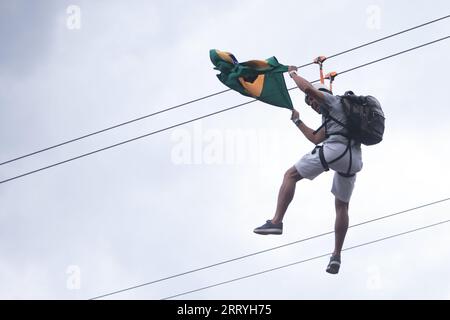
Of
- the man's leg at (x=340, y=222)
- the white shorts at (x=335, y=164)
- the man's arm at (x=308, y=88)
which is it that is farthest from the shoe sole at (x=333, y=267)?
the man's arm at (x=308, y=88)

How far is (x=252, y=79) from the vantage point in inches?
781

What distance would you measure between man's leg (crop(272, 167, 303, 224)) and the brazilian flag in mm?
1052

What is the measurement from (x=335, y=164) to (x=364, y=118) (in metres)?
0.75

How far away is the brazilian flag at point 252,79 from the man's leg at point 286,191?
1.05m

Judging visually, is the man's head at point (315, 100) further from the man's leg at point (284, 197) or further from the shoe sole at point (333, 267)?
the shoe sole at point (333, 267)

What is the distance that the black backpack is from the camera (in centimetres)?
1894

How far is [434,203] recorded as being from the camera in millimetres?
19734

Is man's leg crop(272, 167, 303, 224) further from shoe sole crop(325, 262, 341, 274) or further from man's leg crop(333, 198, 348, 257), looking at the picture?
shoe sole crop(325, 262, 341, 274)

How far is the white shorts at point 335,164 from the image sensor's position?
62.2 ft
